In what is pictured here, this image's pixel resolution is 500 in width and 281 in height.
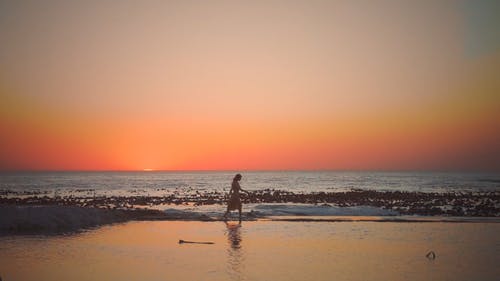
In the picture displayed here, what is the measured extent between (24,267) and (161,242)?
475cm

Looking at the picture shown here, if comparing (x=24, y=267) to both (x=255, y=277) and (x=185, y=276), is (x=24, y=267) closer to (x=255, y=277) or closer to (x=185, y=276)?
(x=185, y=276)

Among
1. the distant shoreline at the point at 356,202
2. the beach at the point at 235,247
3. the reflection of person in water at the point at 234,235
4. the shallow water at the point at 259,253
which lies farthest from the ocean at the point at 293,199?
the shallow water at the point at 259,253

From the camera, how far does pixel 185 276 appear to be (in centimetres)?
995

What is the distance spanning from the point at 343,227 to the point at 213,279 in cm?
1040

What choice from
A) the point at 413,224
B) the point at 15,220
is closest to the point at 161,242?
the point at 15,220

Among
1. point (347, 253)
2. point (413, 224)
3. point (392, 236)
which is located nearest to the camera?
point (347, 253)

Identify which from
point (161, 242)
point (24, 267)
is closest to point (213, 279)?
point (24, 267)

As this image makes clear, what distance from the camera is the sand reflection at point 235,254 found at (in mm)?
10227

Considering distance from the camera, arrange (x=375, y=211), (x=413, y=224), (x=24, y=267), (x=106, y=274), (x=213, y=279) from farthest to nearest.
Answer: (x=375, y=211) < (x=413, y=224) < (x=24, y=267) < (x=106, y=274) < (x=213, y=279)

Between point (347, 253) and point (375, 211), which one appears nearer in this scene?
point (347, 253)

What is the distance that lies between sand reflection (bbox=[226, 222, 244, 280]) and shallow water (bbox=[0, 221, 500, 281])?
0.02m

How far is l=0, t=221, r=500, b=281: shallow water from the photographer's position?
10.3 m

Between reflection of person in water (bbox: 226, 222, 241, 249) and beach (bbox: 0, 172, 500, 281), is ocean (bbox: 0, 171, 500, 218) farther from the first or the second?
beach (bbox: 0, 172, 500, 281)

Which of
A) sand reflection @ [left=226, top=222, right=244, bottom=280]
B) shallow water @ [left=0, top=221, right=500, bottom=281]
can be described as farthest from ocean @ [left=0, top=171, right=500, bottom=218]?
shallow water @ [left=0, top=221, right=500, bottom=281]
